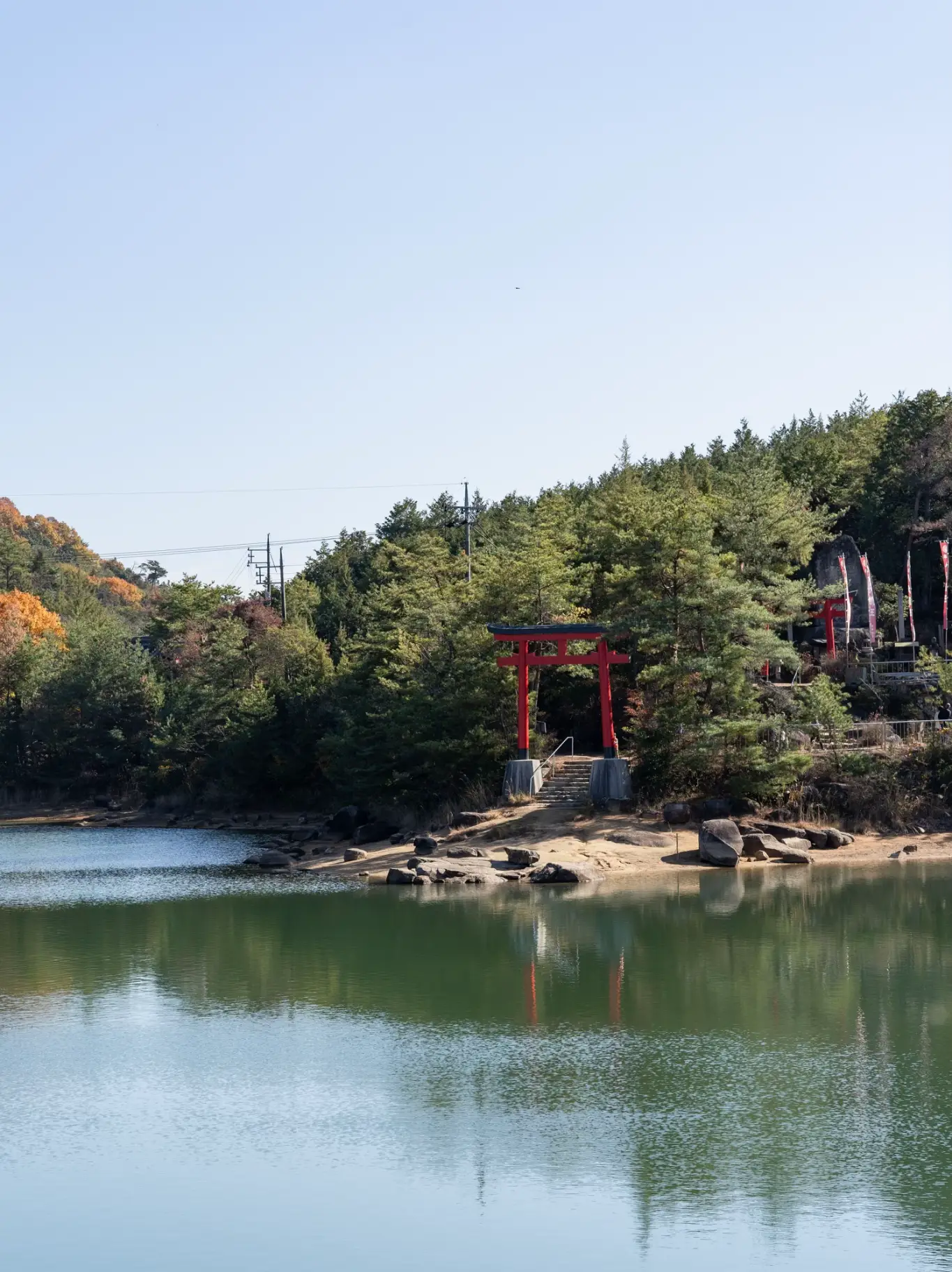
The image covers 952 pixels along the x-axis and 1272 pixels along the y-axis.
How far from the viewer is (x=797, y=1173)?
1542 cm

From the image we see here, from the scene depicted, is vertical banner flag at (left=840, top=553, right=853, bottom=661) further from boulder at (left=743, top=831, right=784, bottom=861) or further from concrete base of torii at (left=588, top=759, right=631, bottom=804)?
boulder at (left=743, top=831, right=784, bottom=861)

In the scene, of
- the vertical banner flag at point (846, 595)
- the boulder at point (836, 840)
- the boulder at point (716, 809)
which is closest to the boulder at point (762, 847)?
the boulder at point (836, 840)

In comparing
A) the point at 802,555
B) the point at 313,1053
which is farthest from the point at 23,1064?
the point at 802,555

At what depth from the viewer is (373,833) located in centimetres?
4494

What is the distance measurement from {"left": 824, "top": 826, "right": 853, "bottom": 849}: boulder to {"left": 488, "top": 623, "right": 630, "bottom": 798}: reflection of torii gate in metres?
5.55

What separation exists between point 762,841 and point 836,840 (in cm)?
207

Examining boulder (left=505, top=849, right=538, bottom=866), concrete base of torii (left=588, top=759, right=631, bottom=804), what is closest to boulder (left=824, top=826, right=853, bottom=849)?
concrete base of torii (left=588, top=759, right=631, bottom=804)

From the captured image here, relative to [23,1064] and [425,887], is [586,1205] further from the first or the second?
[425,887]

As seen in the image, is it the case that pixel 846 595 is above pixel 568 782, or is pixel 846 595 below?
above

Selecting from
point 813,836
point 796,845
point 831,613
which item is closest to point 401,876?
point 796,845

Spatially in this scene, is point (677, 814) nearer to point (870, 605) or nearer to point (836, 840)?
point (836, 840)

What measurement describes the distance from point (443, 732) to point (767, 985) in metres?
20.9

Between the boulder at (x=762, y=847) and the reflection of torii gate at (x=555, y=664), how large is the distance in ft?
13.5

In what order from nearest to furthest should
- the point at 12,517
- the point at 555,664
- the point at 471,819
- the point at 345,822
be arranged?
the point at 555,664 → the point at 471,819 → the point at 345,822 → the point at 12,517
